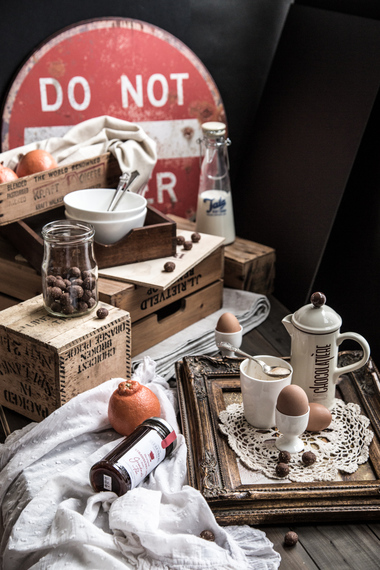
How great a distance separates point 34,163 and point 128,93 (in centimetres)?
52

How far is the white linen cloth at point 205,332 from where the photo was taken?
158 cm

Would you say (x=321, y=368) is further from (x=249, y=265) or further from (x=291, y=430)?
(x=249, y=265)

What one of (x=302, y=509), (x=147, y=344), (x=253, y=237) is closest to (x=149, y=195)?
(x=253, y=237)

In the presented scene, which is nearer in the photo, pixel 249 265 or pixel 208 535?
pixel 208 535

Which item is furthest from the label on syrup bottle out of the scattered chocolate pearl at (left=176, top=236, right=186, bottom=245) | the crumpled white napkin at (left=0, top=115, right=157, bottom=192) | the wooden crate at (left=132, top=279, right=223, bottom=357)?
the crumpled white napkin at (left=0, top=115, right=157, bottom=192)

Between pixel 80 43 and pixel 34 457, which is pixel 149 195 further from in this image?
pixel 34 457

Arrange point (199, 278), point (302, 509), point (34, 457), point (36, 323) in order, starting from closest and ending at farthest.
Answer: point (302, 509), point (34, 457), point (36, 323), point (199, 278)

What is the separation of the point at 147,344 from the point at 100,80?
84 cm

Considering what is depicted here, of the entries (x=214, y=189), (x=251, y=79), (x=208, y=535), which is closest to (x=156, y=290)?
(x=214, y=189)

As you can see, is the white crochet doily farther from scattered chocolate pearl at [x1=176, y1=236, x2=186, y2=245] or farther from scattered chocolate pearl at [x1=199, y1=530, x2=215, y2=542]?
scattered chocolate pearl at [x1=176, y1=236, x2=186, y2=245]

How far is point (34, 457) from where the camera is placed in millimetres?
1188

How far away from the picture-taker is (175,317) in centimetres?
171

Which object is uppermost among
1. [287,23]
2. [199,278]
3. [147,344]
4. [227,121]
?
[287,23]

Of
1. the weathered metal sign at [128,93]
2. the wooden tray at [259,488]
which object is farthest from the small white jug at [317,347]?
the weathered metal sign at [128,93]
